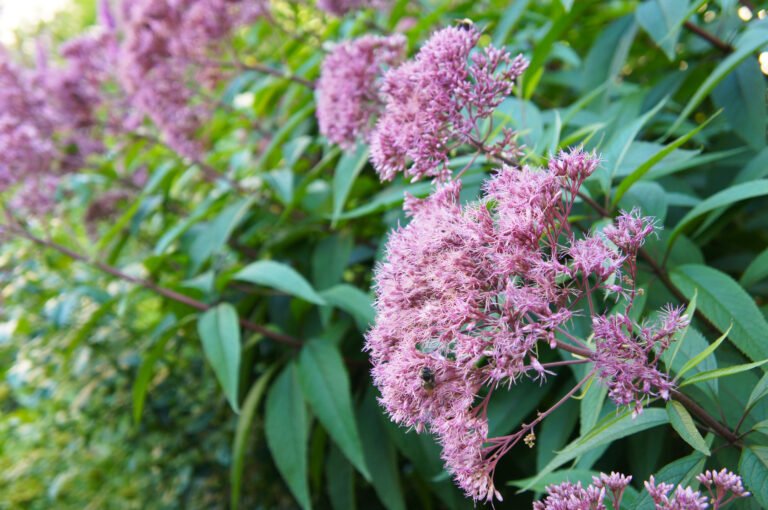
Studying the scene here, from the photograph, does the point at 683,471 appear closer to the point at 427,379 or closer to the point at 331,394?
the point at 427,379

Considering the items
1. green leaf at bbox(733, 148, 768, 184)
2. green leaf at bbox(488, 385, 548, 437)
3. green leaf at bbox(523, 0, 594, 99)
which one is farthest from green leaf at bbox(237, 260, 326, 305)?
green leaf at bbox(733, 148, 768, 184)

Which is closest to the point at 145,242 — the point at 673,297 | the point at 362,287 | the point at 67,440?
the point at 67,440

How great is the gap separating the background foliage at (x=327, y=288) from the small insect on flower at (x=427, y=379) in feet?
0.79

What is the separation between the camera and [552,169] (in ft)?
3.34

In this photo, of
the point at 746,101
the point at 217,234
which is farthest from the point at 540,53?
the point at 217,234

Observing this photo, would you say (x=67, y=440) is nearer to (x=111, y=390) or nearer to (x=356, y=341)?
(x=111, y=390)

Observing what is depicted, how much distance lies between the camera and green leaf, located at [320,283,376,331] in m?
1.83

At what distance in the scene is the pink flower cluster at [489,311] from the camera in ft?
3.06

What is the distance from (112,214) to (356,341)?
5.37ft

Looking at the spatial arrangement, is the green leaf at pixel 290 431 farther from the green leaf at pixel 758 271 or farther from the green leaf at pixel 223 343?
the green leaf at pixel 758 271

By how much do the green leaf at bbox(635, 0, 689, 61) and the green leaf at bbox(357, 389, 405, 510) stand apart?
1.40m

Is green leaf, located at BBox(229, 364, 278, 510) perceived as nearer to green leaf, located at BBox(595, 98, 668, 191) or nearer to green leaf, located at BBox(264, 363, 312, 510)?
green leaf, located at BBox(264, 363, 312, 510)

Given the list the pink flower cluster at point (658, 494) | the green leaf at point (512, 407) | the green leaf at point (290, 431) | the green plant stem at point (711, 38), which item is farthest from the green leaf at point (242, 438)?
the green plant stem at point (711, 38)

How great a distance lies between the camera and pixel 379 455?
2.11 metres
